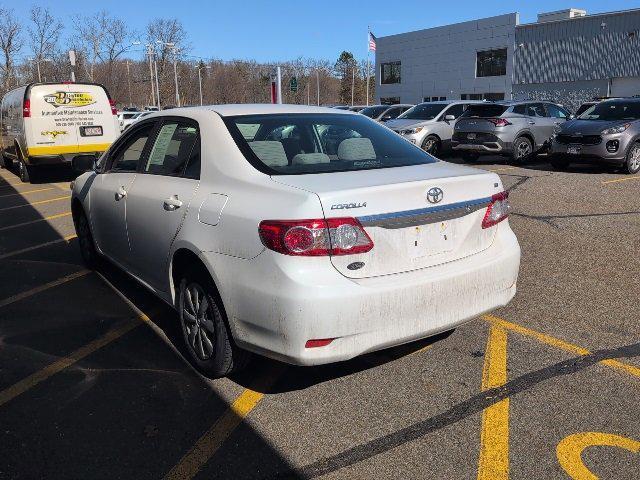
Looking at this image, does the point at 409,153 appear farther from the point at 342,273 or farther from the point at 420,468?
the point at 420,468

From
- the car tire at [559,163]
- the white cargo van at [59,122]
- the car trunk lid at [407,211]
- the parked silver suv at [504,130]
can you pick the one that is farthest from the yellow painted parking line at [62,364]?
the parked silver suv at [504,130]

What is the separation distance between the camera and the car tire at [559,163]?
1291cm

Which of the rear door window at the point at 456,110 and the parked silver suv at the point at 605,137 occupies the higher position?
the rear door window at the point at 456,110

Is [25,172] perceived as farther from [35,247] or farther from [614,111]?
[614,111]

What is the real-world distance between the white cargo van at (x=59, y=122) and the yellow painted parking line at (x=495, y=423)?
424 inches

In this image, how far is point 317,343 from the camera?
2820 mm

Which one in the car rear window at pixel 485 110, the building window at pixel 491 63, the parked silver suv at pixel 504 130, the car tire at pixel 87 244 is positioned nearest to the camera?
the car tire at pixel 87 244

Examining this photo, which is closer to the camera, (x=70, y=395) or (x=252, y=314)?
(x=252, y=314)

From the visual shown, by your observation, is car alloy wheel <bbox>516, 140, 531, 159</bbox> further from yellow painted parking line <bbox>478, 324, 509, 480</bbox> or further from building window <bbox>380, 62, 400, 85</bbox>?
building window <bbox>380, 62, 400, 85</bbox>

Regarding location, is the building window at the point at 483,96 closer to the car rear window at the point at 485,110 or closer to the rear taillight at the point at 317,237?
the car rear window at the point at 485,110

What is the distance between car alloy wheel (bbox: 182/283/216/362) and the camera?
340cm

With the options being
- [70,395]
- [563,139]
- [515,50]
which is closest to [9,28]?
[515,50]

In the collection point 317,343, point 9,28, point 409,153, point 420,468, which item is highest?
point 9,28

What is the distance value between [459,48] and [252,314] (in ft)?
145
